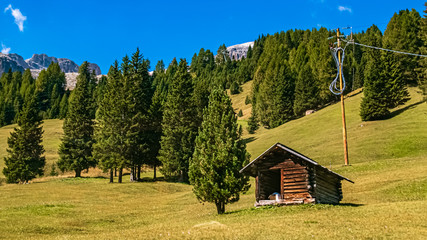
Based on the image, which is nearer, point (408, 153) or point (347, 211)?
point (347, 211)

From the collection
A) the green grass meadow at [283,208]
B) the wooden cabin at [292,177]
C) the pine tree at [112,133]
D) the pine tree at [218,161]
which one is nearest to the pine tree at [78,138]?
the pine tree at [112,133]

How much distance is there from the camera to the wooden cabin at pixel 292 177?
24.8m

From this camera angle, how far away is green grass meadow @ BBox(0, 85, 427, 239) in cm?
1667

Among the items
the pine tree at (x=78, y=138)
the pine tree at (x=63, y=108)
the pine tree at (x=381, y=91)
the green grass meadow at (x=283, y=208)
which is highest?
the pine tree at (x=63, y=108)

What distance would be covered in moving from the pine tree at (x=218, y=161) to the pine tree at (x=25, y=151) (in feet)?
136

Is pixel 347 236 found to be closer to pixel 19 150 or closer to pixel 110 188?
pixel 110 188

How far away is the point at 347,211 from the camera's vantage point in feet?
70.8

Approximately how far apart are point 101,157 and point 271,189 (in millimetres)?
32810

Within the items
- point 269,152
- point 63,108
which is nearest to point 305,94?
point 269,152

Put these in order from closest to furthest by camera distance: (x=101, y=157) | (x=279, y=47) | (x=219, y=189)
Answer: (x=219, y=189)
(x=101, y=157)
(x=279, y=47)

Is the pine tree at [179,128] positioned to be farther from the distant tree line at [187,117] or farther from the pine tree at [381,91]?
the pine tree at [381,91]

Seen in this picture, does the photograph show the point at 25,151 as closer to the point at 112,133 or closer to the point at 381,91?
the point at 112,133

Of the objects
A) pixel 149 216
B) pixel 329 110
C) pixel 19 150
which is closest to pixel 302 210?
pixel 149 216

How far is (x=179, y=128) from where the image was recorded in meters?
54.5
